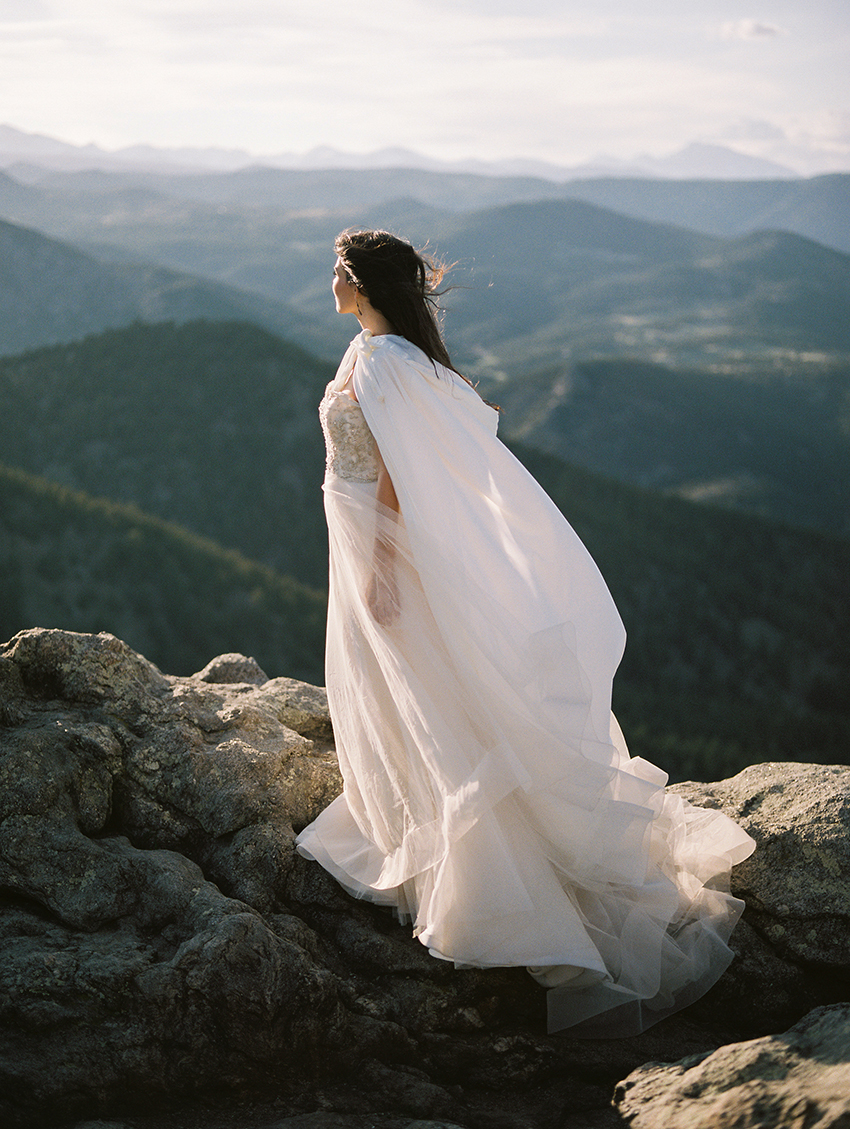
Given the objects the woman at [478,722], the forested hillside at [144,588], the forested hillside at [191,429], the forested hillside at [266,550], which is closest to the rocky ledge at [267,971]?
the woman at [478,722]

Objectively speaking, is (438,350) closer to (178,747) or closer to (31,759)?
(178,747)

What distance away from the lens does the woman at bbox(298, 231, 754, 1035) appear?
10.1ft

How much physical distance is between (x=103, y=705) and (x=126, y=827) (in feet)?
1.86

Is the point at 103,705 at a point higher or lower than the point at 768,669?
higher

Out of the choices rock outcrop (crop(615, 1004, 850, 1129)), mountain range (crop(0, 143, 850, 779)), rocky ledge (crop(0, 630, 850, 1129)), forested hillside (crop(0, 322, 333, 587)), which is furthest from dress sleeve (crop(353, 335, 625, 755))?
forested hillside (crop(0, 322, 333, 587))

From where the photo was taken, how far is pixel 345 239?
348 cm

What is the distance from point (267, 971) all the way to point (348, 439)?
6.07ft

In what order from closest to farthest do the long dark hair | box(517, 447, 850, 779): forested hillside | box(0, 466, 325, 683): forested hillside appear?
the long dark hair → box(0, 466, 325, 683): forested hillside → box(517, 447, 850, 779): forested hillside

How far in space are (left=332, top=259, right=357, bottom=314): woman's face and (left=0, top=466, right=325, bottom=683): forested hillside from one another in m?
37.5

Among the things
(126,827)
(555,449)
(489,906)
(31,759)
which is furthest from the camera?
(555,449)

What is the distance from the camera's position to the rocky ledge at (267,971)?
2.58 meters

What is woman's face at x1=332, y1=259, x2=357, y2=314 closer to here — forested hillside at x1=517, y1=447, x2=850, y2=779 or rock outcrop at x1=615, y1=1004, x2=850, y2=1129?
rock outcrop at x1=615, y1=1004, x2=850, y2=1129

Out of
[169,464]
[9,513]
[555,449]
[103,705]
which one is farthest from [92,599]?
[555,449]

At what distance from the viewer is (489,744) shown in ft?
10.7
